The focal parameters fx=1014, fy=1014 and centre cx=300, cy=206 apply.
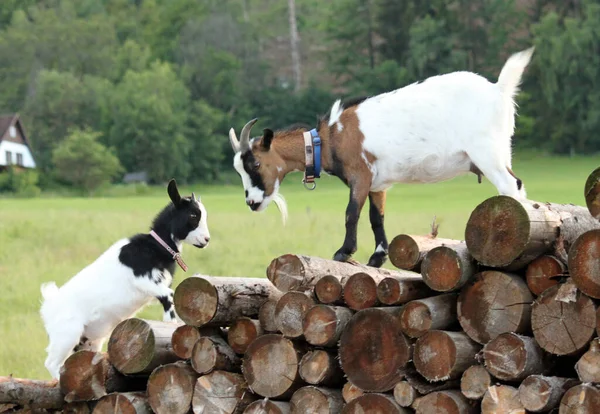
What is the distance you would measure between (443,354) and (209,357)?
181 centimetres

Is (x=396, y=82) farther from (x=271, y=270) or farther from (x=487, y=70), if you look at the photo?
(x=271, y=270)

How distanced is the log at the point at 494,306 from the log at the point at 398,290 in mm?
409

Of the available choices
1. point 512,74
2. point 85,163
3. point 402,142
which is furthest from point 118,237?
point 85,163

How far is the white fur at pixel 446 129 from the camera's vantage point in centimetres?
878

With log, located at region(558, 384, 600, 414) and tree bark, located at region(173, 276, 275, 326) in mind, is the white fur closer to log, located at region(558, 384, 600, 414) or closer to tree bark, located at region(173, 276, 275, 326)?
tree bark, located at region(173, 276, 275, 326)

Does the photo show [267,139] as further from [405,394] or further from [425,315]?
[405,394]

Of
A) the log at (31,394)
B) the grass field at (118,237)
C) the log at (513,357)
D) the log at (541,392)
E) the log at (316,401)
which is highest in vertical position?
the log at (513,357)

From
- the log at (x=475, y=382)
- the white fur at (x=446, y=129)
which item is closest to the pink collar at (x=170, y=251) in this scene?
the white fur at (x=446, y=129)

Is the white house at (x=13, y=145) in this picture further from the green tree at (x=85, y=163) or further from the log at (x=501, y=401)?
the log at (x=501, y=401)

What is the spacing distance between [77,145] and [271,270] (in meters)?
59.1

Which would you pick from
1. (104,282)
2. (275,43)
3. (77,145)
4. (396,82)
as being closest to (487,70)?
(396,82)

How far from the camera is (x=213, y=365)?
7320 millimetres

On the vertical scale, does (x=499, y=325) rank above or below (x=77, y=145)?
above

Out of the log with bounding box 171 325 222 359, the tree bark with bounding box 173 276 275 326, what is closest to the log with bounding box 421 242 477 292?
the tree bark with bounding box 173 276 275 326
